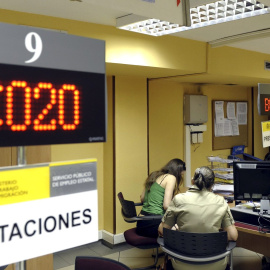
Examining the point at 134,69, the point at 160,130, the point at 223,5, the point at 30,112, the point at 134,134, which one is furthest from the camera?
the point at 160,130

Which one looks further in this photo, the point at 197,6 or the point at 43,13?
the point at 43,13

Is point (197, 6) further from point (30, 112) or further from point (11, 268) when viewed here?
point (11, 268)

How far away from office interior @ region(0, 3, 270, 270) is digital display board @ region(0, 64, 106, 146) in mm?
1726

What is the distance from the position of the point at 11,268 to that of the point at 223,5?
250 cm

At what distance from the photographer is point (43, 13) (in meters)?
2.92

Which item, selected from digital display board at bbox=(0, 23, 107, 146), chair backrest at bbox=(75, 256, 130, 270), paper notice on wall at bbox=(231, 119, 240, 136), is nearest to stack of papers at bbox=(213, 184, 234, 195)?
paper notice on wall at bbox=(231, 119, 240, 136)

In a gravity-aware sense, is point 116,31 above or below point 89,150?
above

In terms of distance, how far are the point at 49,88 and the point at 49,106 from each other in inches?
2.6

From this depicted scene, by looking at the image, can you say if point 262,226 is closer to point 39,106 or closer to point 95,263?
point 95,263

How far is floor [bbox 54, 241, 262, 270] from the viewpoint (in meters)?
Result: 4.07

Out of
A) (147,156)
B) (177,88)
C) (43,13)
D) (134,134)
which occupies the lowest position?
(147,156)

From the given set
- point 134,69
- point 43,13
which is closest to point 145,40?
point 134,69

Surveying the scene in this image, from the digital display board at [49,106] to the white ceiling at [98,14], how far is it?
840 mm

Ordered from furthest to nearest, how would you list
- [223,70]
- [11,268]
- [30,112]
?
[223,70]
[11,268]
[30,112]
